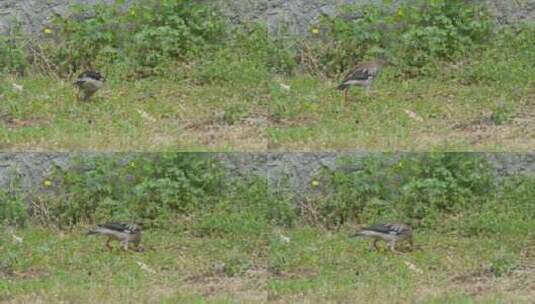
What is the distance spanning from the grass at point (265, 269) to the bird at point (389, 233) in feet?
0.38

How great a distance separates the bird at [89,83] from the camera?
10438 millimetres

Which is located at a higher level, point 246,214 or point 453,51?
point 453,51

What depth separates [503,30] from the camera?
36.5 ft

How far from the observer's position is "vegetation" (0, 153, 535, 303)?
32.0 ft

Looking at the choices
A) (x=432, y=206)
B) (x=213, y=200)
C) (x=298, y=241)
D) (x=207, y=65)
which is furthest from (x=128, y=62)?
(x=432, y=206)

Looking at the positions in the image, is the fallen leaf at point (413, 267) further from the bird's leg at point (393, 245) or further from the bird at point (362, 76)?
the bird at point (362, 76)

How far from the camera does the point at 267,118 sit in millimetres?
10297

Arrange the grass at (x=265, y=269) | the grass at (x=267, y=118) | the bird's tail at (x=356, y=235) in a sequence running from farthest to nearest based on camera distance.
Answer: the bird's tail at (x=356, y=235) < the grass at (x=267, y=118) < the grass at (x=265, y=269)

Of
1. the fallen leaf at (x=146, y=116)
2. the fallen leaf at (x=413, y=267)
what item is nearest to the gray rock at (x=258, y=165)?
the fallen leaf at (x=146, y=116)

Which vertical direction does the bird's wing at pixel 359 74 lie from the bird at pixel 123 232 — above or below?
above

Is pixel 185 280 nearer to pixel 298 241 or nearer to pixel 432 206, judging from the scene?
pixel 298 241

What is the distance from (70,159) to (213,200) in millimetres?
1195

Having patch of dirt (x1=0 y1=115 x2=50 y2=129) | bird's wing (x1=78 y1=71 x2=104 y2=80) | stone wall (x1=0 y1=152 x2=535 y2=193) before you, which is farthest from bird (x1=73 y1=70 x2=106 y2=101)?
stone wall (x1=0 y1=152 x2=535 y2=193)

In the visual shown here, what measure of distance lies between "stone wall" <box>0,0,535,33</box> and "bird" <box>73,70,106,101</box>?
80cm
